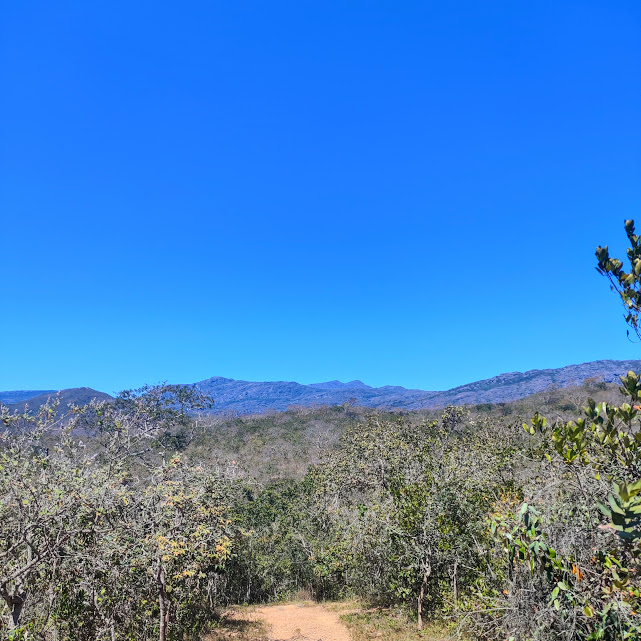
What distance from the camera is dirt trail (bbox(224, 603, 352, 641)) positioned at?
12.6 meters

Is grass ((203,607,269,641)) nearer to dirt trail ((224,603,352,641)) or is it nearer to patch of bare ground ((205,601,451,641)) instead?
patch of bare ground ((205,601,451,641))

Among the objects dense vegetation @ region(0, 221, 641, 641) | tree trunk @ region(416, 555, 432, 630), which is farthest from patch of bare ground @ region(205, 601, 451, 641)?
dense vegetation @ region(0, 221, 641, 641)

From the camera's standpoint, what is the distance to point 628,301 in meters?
3.78

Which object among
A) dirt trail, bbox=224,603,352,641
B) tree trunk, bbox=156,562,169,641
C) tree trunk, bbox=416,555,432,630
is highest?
tree trunk, bbox=156,562,169,641

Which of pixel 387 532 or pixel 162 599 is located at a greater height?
pixel 162 599

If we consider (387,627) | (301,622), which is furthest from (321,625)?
(387,627)

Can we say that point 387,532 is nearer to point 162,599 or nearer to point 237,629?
point 162,599

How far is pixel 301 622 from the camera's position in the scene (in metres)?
14.4

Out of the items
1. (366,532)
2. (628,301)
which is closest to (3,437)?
(628,301)

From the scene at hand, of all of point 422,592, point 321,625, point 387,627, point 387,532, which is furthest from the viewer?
point 321,625

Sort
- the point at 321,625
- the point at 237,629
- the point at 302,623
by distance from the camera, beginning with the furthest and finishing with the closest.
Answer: the point at 302,623 → the point at 321,625 → the point at 237,629

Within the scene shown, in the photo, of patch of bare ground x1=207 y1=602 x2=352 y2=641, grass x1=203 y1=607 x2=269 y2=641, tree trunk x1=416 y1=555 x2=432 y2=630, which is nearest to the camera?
tree trunk x1=416 y1=555 x2=432 y2=630

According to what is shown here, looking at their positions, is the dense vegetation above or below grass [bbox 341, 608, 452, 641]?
above

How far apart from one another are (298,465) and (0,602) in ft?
138
